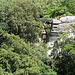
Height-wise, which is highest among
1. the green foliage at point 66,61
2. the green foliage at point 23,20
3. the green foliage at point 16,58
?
the green foliage at point 23,20

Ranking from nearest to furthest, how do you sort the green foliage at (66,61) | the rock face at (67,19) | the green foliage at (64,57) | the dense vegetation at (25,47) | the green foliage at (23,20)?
1. the dense vegetation at (25,47)
2. the green foliage at (66,61)
3. the green foliage at (64,57)
4. the green foliage at (23,20)
5. the rock face at (67,19)

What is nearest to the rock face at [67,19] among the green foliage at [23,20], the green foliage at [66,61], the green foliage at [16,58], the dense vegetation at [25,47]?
the dense vegetation at [25,47]

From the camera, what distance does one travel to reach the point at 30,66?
28.5 ft

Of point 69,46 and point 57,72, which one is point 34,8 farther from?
point 57,72

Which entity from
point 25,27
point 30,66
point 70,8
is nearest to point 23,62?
point 30,66

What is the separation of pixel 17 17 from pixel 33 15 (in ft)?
5.19

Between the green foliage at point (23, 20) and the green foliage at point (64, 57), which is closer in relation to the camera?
the green foliage at point (64, 57)

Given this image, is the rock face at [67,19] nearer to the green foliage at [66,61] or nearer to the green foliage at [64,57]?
the green foliage at [64,57]

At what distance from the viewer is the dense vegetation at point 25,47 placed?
8.36 metres

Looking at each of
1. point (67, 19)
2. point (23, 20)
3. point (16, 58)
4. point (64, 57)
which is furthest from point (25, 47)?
point (67, 19)

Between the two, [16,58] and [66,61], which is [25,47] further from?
[66,61]

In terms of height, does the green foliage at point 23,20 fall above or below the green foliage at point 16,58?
above

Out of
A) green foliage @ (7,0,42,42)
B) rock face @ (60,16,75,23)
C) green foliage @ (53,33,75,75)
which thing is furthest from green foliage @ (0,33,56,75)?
rock face @ (60,16,75,23)

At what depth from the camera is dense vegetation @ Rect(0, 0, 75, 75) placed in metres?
8.36
